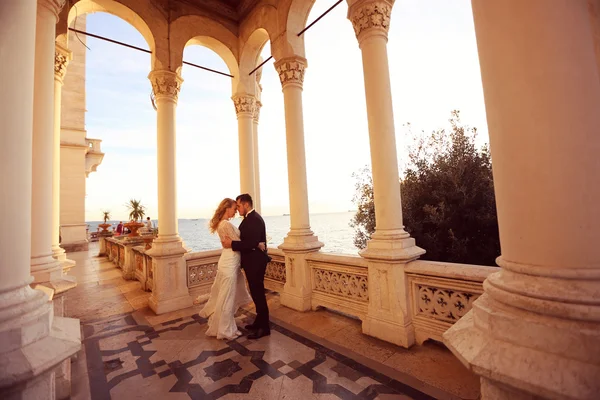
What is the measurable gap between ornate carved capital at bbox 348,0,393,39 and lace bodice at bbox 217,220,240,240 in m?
3.95

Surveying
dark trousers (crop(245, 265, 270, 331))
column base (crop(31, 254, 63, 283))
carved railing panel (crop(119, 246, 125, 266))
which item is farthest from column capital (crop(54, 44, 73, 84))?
carved railing panel (crop(119, 246, 125, 266))

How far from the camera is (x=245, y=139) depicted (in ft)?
25.6

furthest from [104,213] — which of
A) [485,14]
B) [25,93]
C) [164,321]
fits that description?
[485,14]

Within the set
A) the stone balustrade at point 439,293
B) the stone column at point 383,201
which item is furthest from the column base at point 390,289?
the stone balustrade at point 439,293

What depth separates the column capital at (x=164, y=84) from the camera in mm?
6445

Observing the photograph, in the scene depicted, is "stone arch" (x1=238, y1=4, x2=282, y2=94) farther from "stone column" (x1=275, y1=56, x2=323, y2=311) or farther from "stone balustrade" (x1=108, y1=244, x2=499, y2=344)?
"stone balustrade" (x1=108, y1=244, x2=499, y2=344)

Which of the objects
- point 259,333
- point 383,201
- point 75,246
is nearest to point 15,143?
point 259,333

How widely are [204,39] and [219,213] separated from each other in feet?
18.1

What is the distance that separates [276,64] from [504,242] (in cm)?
597

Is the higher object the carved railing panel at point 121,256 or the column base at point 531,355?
the column base at point 531,355

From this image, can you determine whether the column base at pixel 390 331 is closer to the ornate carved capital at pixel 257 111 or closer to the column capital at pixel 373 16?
the column capital at pixel 373 16

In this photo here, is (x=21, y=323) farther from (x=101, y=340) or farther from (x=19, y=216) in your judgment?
(x=101, y=340)

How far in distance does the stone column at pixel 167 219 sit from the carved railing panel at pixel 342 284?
2.96 metres

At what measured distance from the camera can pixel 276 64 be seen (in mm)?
6297
